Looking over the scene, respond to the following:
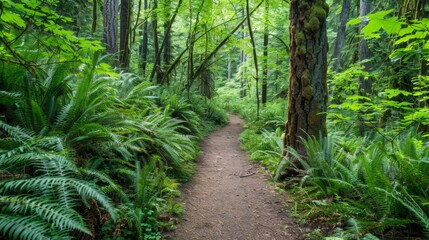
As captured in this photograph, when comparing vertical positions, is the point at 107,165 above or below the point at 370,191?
above

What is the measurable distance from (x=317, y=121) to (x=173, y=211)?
114 inches

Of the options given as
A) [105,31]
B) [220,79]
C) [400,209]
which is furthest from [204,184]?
[220,79]

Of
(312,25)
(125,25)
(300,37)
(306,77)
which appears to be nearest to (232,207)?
(306,77)

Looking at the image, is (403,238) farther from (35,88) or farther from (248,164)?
(35,88)

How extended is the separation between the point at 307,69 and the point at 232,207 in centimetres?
260

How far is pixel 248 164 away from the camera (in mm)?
5852

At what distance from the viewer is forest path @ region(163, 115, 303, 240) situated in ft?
9.60

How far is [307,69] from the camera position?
4324 millimetres

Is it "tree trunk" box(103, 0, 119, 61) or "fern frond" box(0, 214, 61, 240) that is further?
"tree trunk" box(103, 0, 119, 61)

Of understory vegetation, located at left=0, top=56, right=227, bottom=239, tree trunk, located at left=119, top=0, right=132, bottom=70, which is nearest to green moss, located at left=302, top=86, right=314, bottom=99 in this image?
understory vegetation, located at left=0, top=56, right=227, bottom=239

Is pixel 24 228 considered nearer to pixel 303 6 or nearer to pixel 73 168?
pixel 73 168

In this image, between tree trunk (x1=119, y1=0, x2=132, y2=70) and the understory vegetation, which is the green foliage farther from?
tree trunk (x1=119, y1=0, x2=132, y2=70)

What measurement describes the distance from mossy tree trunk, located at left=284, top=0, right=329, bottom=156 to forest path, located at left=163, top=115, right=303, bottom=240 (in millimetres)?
1180

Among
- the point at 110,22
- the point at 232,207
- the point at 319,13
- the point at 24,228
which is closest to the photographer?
the point at 24,228
